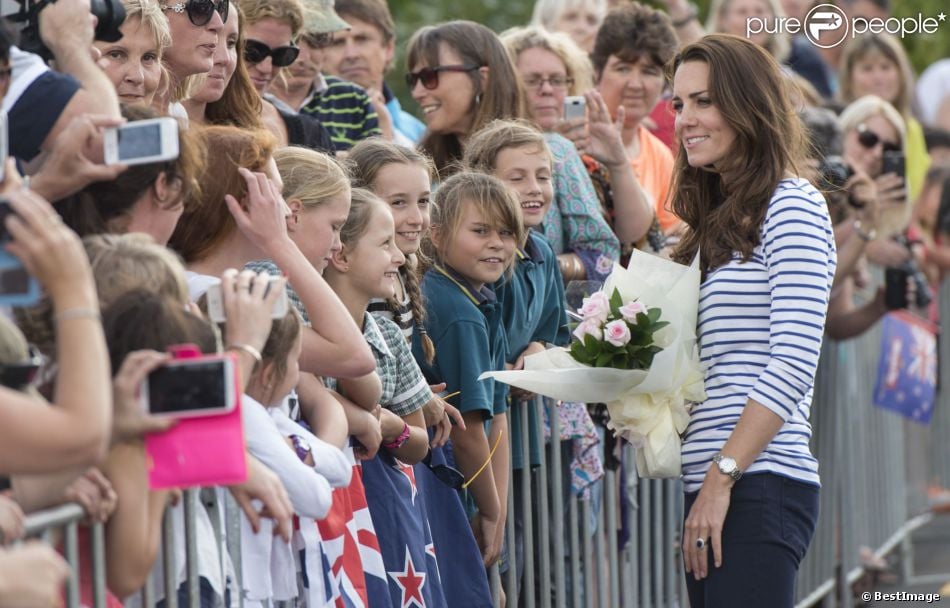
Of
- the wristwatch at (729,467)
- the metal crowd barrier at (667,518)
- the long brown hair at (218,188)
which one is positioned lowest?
the metal crowd barrier at (667,518)

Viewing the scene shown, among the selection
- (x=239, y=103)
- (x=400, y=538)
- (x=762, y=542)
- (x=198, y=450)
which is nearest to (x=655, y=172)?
(x=239, y=103)

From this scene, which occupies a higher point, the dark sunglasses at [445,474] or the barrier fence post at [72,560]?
the barrier fence post at [72,560]

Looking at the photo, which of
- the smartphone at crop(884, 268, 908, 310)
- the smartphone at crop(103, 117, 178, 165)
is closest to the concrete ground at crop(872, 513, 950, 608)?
the smartphone at crop(884, 268, 908, 310)

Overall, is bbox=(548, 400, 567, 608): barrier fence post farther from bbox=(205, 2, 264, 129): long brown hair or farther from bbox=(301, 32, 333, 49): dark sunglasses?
bbox=(301, 32, 333, 49): dark sunglasses

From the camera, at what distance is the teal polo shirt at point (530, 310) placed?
5.12 m

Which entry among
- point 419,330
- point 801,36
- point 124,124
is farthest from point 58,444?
point 801,36

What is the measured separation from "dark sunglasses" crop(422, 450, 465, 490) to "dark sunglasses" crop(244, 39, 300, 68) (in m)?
1.63

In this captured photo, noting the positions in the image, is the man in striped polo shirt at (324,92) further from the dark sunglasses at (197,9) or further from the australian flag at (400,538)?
the australian flag at (400,538)

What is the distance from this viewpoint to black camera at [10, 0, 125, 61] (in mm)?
3521

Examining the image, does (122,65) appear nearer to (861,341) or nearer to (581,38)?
(581,38)

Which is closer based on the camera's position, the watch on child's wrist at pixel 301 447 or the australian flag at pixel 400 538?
the watch on child's wrist at pixel 301 447

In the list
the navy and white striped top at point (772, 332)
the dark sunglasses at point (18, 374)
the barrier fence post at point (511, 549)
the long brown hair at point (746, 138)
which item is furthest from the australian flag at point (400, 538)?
the dark sunglasses at point (18, 374)

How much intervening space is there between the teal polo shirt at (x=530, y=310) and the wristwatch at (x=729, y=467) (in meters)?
0.98

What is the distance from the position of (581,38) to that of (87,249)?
5.85m
